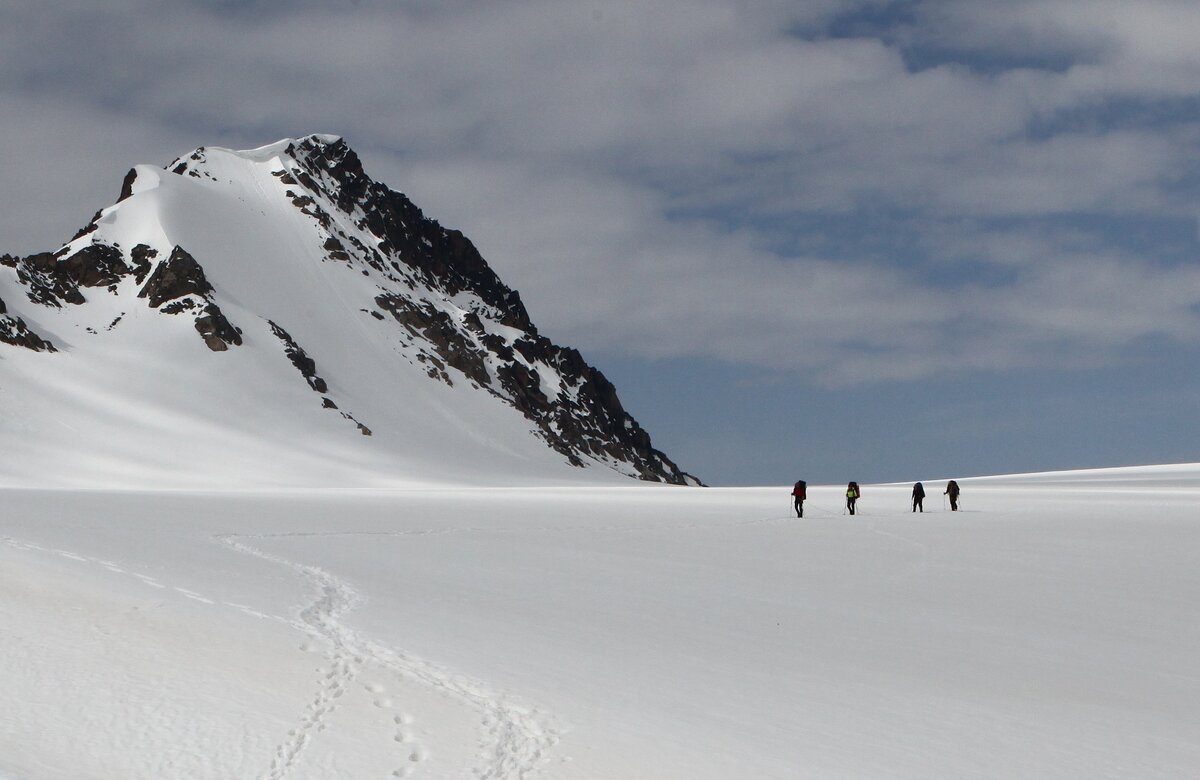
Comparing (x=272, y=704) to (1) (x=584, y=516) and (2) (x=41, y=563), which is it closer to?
(2) (x=41, y=563)

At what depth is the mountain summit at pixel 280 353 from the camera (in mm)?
86750

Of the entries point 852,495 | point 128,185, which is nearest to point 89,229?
point 128,185

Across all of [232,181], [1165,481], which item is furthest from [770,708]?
[232,181]

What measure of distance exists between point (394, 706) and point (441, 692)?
0.57 meters

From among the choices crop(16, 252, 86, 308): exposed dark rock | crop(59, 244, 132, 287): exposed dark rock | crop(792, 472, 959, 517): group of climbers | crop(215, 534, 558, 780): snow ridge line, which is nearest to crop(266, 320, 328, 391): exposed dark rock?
crop(59, 244, 132, 287): exposed dark rock

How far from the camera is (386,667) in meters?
9.86

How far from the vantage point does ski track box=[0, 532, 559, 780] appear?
24.6 feet

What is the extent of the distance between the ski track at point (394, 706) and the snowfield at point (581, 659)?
3cm

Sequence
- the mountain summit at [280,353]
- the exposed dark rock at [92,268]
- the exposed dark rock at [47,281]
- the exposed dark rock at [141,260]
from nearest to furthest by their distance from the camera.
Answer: the mountain summit at [280,353], the exposed dark rock at [47,281], the exposed dark rock at [92,268], the exposed dark rock at [141,260]

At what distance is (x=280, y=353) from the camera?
370 feet

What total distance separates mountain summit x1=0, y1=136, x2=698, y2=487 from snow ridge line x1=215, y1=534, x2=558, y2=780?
6552cm

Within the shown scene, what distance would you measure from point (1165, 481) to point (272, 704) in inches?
2227

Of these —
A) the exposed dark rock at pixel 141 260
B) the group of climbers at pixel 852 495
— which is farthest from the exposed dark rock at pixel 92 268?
the group of climbers at pixel 852 495

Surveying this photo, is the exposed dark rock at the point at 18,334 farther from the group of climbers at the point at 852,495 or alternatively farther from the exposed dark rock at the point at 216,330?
the group of climbers at the point at 852,495
